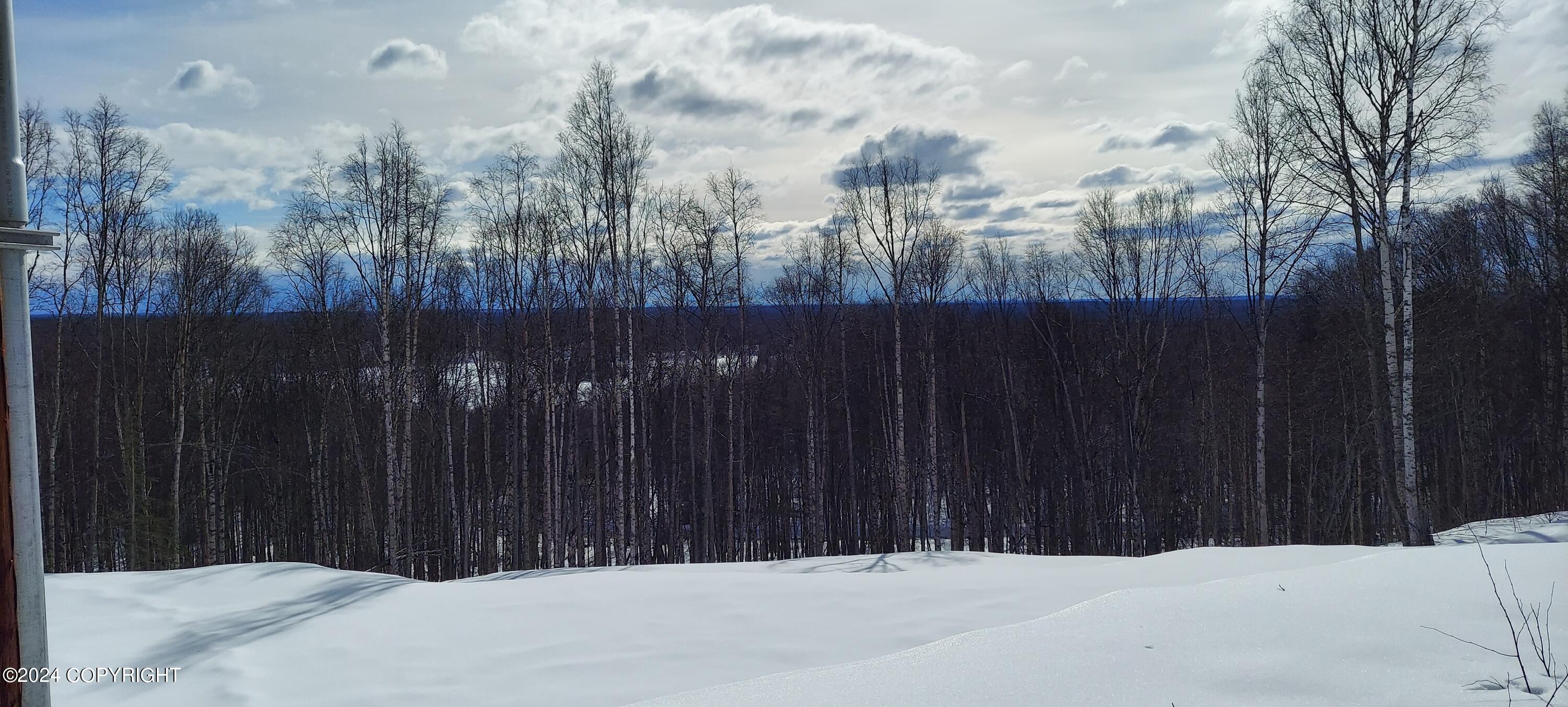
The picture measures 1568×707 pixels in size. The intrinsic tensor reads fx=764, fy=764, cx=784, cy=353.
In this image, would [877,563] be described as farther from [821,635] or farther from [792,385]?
[792,385]

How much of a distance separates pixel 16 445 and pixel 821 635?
14.1ft

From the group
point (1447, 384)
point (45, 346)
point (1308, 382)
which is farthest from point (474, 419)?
point (1447, 384)

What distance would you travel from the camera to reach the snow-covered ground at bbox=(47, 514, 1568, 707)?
10.7 feet

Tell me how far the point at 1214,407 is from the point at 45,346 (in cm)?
4424

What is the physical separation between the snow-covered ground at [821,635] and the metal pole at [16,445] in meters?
2.46

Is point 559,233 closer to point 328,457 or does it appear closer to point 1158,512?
point 328,457

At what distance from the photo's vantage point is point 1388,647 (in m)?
3.31

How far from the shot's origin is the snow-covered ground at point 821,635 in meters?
3.26

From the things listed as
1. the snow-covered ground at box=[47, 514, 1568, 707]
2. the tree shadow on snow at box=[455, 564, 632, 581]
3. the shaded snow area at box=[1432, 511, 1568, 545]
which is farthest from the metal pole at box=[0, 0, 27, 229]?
the shaded snow area at box=[1432, 511, 1568, 545]

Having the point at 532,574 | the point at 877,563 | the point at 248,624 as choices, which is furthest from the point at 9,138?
the point at 877,563

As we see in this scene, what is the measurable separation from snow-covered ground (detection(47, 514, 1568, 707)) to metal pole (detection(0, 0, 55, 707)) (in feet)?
8.07

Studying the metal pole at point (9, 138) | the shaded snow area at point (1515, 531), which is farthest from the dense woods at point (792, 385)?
the metal pole at point (9, 138)

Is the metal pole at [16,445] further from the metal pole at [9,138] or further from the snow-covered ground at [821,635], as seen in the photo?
the snow-covered ground at [821,635]

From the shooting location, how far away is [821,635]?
205 inches
